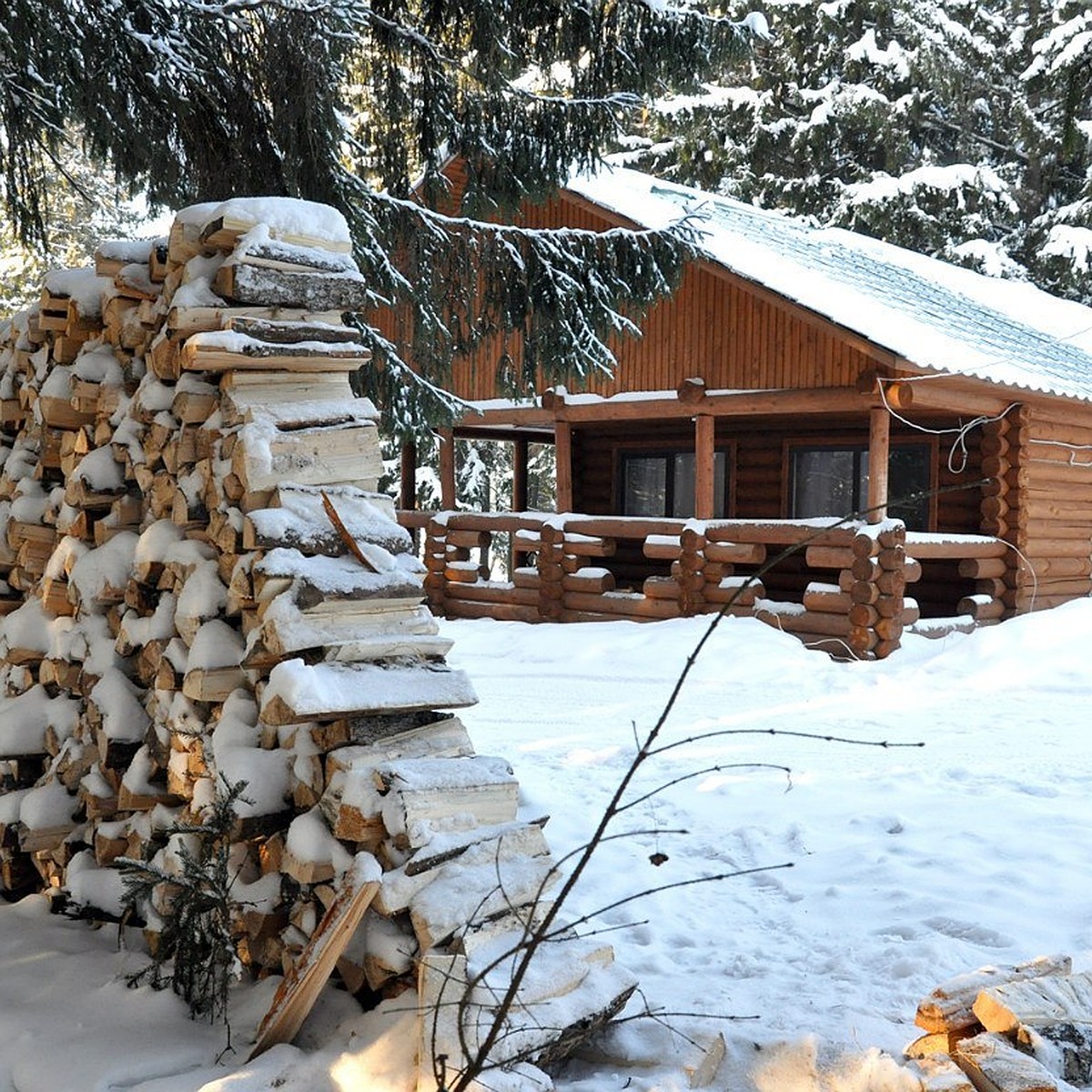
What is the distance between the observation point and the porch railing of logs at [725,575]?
11.0 meters

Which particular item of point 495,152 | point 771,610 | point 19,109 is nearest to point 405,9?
point 495,152

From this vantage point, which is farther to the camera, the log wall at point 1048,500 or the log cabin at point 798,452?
the log wall at point 1048,500

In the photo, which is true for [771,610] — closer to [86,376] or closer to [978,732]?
[978,732]

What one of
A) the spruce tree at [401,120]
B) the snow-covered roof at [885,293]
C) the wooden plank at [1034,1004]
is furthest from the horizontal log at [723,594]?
the wooden plank at [1034,1004]

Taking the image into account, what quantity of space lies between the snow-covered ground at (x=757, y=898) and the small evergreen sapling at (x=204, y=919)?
3.1 inches

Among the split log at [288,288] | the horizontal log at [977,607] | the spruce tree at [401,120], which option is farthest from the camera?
the horizontal log at [977,607]

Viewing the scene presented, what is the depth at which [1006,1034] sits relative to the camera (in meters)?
3.16

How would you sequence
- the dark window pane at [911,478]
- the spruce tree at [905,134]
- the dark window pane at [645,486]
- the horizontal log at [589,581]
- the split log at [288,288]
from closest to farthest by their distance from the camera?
the split log at [288,288] < the horizontal log at [589,581] < the dark window pane at [911,478] < the dark window pane at [645,486] < the spruce tree at [905,134]

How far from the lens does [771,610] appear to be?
12.0 metres

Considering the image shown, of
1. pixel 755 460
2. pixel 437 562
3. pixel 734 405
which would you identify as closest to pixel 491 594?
pixel 437 562

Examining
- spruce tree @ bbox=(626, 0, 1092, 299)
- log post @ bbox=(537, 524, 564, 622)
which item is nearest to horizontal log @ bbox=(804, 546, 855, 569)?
log post @ bbox=(537, 524, 564, 622)

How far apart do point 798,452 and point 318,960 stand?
1271cm

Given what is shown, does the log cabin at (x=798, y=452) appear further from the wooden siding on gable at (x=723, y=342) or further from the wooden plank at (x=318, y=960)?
the wooden plank at (x=318, y=960)

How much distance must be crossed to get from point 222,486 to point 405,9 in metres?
3.64
